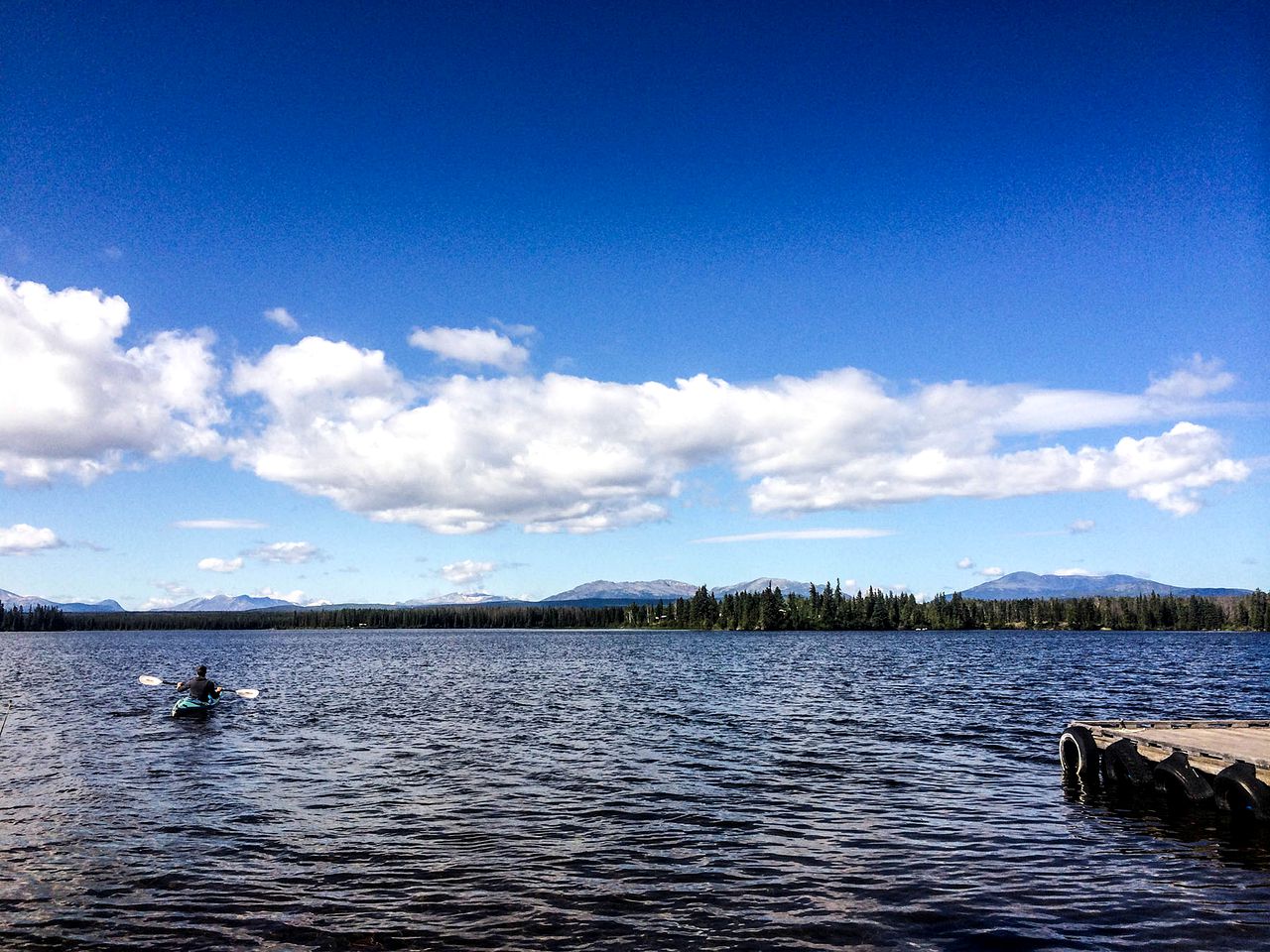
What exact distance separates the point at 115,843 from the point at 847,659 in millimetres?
116276


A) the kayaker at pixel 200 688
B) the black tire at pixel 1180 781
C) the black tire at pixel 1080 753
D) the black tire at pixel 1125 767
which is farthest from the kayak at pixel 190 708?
the black tire at pixel 1180 781

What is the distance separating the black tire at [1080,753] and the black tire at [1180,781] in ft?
7.85

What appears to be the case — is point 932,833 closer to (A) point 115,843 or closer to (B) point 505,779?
(B) point 505,779

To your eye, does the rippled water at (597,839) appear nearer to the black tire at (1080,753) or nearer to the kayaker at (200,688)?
the black tire at (1080,753)

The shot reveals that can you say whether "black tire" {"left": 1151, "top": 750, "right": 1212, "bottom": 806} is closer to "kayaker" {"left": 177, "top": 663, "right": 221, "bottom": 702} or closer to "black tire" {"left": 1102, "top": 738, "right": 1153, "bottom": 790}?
"black tire" {"left": 1102, "top": 738, "right": 1153, "bottom": 790}

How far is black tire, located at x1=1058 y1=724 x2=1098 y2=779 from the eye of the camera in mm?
32750

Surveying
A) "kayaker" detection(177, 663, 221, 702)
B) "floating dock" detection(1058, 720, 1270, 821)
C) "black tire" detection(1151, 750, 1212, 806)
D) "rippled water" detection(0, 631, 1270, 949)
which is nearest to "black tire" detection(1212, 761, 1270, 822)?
"floating dock" detection(1058, 720, 1270, 821)

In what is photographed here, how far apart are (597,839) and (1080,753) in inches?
833

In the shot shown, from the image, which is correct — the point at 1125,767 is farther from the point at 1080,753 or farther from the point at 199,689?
the point at 199,689

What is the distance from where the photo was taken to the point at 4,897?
19797 mm

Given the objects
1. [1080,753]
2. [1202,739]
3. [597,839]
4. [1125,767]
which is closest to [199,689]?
[597,839]

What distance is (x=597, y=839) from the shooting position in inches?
981

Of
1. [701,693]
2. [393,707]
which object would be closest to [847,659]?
[701,693]

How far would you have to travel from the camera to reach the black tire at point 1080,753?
107ft
